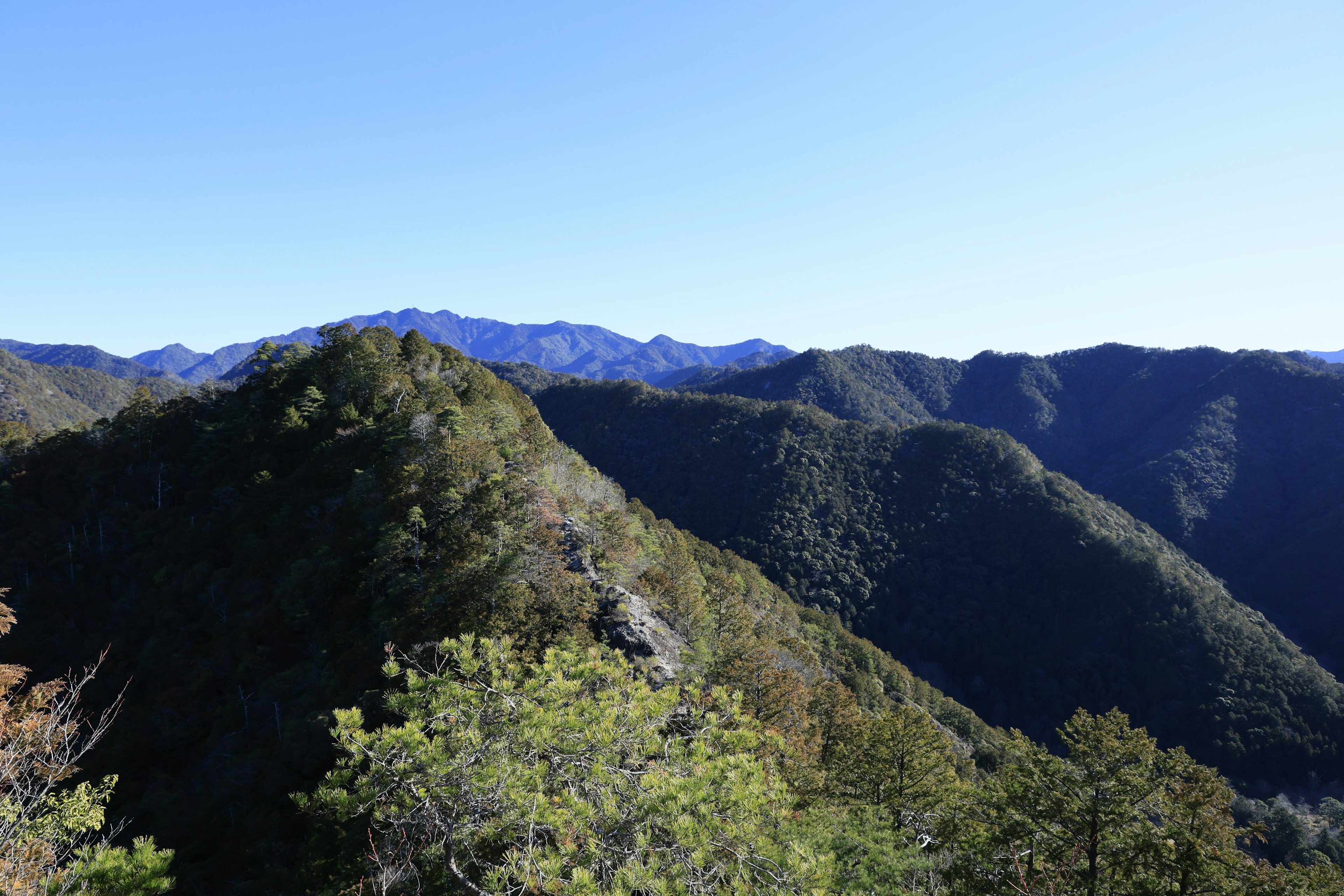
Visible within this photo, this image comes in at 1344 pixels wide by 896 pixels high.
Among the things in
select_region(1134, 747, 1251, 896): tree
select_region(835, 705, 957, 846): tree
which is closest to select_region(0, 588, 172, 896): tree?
select_region(1134, 747, 1251, 896): tree

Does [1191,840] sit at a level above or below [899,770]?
above

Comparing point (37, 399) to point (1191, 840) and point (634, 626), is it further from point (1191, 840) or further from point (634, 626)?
point (1191, 840)

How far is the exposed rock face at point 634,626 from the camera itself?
86.3 feet

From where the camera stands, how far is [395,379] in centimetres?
4700

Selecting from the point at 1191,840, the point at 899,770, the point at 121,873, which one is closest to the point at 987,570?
the point at 899,770

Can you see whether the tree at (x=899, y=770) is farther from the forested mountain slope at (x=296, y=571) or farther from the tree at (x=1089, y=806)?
the tree at (x=1089, y=806)

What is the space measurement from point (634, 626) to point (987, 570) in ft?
468

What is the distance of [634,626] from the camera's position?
27.7 metres

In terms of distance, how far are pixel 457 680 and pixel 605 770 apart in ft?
20.2

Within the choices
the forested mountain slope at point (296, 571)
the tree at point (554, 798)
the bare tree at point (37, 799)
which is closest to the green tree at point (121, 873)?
the bare tree at point (37, 799)

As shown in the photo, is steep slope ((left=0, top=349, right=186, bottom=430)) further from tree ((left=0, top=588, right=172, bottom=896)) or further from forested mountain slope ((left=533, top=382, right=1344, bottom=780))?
tree ((left=0, top=588, right=172, bottom=896))

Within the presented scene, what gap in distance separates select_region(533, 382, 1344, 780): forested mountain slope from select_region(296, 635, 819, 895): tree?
127 metres

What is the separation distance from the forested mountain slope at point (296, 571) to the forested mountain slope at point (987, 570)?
89.8m

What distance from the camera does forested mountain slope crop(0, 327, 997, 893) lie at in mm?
24281
